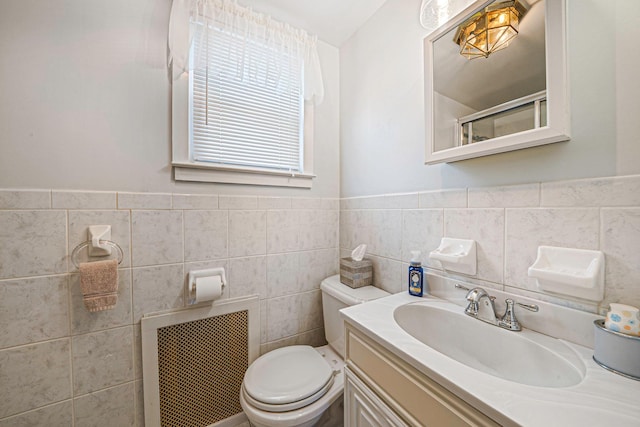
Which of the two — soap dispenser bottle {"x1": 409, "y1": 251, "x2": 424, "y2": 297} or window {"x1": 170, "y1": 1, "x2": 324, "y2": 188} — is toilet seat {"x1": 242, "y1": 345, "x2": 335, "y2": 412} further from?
window {"x1": 170, "y1": 1, "x2": 324, "y2": 188}

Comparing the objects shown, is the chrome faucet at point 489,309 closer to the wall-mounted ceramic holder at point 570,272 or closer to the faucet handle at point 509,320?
the faucet handle at point 509,320

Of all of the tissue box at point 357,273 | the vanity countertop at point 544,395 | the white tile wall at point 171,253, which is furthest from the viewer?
the tissue box at point 357,273

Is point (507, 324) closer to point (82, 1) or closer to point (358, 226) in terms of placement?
point (358, 226)

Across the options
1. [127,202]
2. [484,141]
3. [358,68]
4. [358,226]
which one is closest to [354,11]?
[358,68]

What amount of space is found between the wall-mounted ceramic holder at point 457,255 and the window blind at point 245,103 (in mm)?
926

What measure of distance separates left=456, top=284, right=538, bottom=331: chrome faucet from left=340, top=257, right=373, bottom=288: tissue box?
20.7 inches

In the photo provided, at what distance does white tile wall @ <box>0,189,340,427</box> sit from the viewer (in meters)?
0.88

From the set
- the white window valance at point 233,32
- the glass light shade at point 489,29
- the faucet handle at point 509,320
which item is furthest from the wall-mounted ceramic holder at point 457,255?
the white window valance at point 233,32

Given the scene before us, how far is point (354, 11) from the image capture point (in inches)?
53.1

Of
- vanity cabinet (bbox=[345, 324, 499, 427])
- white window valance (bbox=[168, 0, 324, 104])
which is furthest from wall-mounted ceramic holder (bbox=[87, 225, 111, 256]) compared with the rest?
vanity cabinet (bbox=[345, 324, 499, 427])

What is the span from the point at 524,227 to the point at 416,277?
0.43 metres

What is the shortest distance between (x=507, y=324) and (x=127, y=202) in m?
1.55

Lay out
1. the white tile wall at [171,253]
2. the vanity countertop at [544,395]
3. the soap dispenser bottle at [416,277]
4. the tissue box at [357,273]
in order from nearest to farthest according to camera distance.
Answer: the vanity countertop at [544,395] < the white tile wall at [171,253] < the soap dispenser bottle at [416,277] < the tissue box at [357,273]

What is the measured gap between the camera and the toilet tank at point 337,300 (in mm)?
1193
